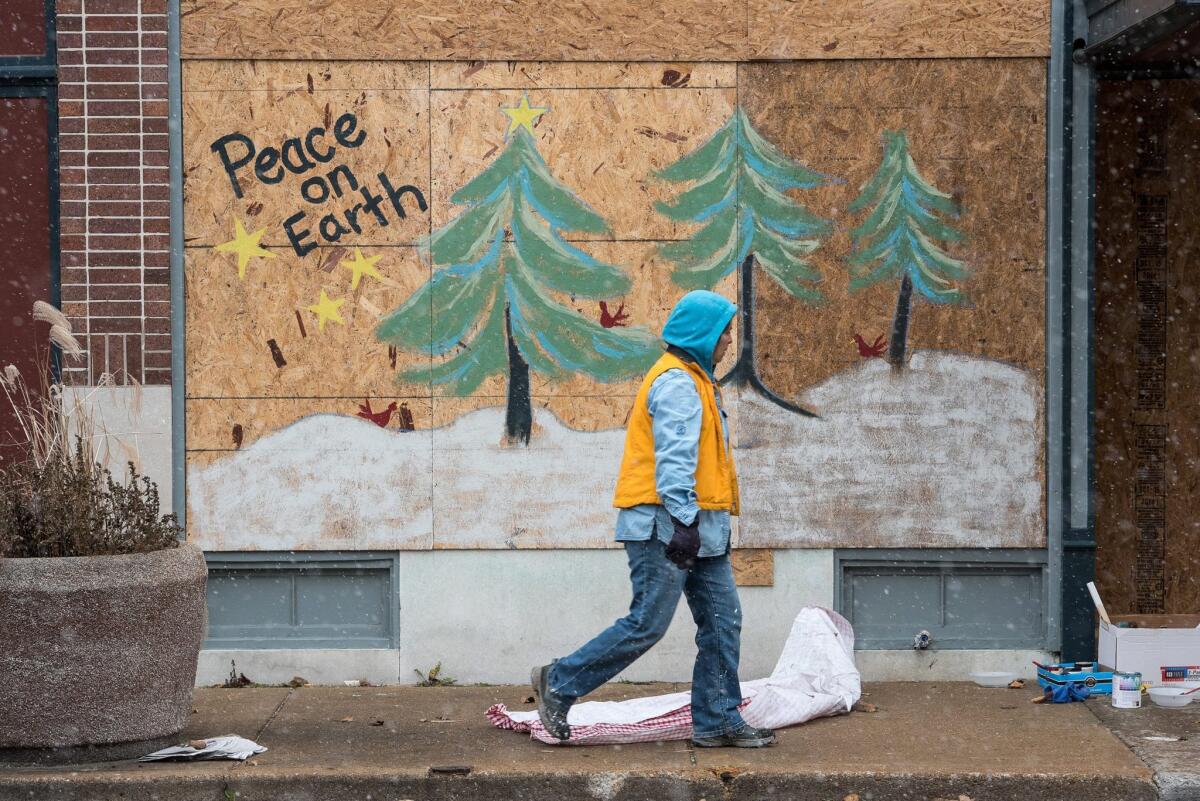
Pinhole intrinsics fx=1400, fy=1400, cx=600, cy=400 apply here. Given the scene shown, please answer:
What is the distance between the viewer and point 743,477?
7.67 metres

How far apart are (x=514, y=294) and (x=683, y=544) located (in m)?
2.33

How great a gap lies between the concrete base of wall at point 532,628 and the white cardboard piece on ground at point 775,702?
28 centimetres

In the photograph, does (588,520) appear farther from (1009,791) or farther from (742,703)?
(1009,791)

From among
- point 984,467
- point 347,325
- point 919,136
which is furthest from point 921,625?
point 347,325

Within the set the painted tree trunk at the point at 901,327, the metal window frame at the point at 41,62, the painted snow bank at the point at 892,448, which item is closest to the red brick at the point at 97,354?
the metal window frame at the point at 41,62

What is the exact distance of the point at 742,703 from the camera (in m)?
6.46

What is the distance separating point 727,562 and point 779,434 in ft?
5.34

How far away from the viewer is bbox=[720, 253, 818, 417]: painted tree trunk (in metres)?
7.63

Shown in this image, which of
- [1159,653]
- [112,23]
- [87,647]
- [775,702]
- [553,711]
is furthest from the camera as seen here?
[112,23]

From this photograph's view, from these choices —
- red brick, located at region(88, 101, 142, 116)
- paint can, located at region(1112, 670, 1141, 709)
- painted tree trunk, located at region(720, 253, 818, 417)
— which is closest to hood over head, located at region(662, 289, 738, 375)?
painted tree trunk, located at region(720, 253, 818, 417)

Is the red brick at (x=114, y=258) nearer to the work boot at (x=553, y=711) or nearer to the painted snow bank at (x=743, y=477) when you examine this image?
the painted snow bank at (x=743, y=477)

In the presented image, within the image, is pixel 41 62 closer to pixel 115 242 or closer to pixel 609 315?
pixel 115 242

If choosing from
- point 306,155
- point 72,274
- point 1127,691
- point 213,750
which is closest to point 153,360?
point 72,274

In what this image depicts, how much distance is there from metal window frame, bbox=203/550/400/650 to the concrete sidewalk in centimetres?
94
